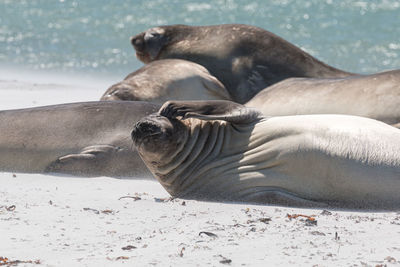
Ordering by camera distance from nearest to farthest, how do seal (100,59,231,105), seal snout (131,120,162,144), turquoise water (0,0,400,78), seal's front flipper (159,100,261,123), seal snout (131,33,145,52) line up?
seal snout (131,120,162,144) < seal's front flipper (159,100,261,123) < seal (100,59,231,105) < seal snout (131,33,145,52) < turquoise water (0,0,400,78)

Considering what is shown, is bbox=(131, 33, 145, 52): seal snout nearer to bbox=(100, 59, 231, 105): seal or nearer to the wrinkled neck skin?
bbox=(100, 59, 231, 105): seal

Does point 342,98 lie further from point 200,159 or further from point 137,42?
point 137,42

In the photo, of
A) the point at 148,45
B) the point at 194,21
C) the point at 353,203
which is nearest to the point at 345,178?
the point at 353,203

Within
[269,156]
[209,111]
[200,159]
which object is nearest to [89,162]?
[200,159]

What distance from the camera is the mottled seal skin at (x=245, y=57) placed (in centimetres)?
771

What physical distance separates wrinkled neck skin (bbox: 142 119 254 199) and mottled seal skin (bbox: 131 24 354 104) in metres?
3.20

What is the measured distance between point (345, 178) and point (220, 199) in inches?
27.0

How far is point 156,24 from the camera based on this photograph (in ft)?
58.5

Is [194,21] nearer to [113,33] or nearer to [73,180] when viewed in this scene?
[113,33]

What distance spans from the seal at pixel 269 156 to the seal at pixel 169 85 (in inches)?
97.3

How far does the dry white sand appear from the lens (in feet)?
9.93

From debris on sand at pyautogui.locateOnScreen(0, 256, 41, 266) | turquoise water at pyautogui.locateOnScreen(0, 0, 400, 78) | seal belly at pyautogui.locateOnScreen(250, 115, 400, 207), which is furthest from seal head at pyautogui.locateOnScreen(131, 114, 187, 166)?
turquoise water at pyautogui.locateOnScreen(0, 0, 400, 78)

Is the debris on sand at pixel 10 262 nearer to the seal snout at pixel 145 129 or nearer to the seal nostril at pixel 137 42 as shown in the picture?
the seal snout at pixel 145 129

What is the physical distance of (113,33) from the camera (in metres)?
16.7
